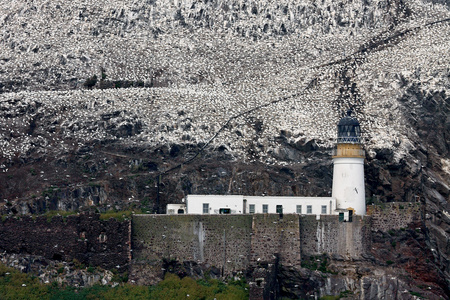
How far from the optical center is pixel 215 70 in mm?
100062

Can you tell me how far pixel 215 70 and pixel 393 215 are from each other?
2692 cm

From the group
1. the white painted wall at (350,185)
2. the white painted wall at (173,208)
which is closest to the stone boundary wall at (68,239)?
the white painted wall at (173,208)

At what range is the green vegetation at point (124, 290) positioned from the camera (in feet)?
229

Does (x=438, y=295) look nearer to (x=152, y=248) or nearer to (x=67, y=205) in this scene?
(x=152, y=248)

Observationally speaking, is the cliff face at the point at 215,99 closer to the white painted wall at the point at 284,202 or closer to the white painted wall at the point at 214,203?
the white painted wall at the point at 284,202

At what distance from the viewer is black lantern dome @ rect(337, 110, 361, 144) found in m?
80.1

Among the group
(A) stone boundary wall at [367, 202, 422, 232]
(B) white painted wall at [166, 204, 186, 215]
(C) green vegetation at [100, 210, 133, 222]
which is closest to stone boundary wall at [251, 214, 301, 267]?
(A) stone boundary wall at [367, 202, 422, 232]

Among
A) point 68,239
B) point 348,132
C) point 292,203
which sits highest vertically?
point 348,132

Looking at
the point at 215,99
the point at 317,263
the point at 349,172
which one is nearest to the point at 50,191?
the point at 215,99

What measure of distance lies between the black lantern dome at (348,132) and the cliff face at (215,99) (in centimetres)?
544

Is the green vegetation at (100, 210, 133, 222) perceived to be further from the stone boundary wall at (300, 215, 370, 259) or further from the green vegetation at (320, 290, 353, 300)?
the green vegetation at (320, 290, 353, 300)

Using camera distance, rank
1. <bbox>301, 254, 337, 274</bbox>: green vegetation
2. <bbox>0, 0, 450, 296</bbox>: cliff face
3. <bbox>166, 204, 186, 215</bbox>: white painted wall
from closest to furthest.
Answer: <bbox>301, 254, 337, 274</bbox>: green vegetation, <bbox>166, 204, 186, 215</bbox>: white painted wall, <bbox>0, 0, 450, 296</bbox>: cliff face

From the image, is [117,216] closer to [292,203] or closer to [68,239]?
[68,239]

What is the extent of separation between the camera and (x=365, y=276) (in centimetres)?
7556
